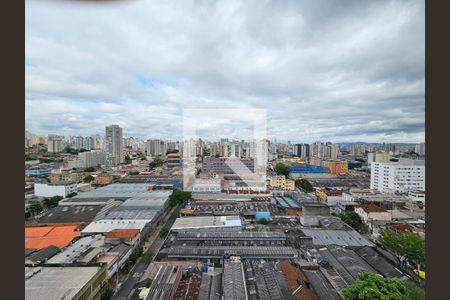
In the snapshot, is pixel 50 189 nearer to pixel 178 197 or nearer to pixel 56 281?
pixel 178 197

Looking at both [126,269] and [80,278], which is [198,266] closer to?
[126,269]

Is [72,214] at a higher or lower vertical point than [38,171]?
lower

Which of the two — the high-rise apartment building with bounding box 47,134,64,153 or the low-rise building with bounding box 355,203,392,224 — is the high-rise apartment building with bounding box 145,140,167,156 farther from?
the low-rise building with bounding box 355,203,392,224

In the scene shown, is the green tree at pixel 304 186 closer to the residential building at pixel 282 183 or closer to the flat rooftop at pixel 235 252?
the residential building at pixel 282 183

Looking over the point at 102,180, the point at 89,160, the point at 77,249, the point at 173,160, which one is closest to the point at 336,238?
the point at 77,249

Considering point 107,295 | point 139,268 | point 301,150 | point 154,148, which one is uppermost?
point 154,148

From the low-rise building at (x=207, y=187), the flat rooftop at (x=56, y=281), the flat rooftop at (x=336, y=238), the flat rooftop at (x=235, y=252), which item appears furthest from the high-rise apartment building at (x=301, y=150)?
the flat rooftop at (x=56, y=281)

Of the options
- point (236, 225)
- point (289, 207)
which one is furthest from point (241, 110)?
point (289, 207)
